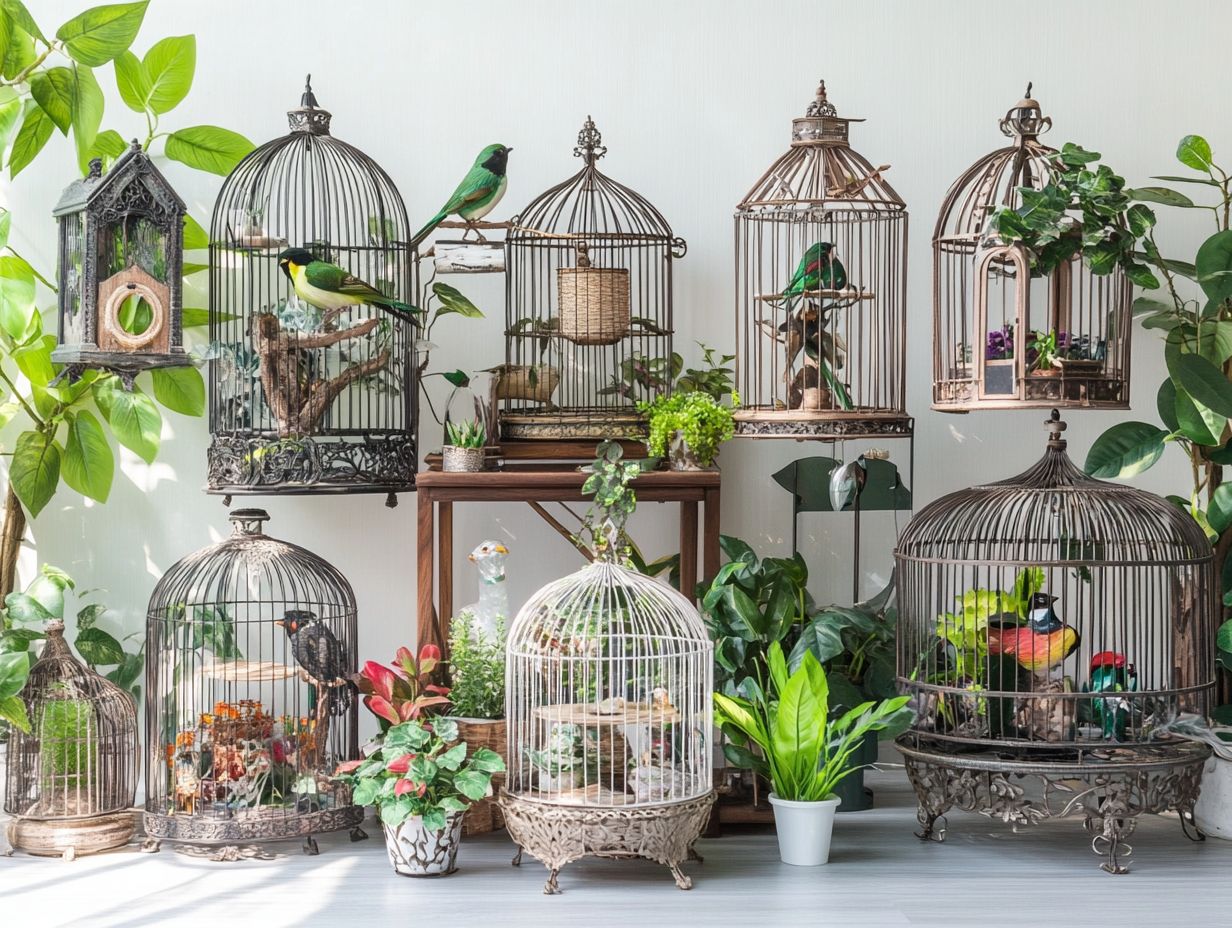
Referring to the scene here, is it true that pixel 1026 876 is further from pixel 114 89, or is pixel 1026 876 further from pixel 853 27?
pixel 114 89

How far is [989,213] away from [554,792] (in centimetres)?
197

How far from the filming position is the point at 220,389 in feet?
12.8

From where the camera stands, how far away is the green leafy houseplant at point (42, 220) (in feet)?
12.4

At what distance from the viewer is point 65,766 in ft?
11.6

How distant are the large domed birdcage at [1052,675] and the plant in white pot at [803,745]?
23 cm

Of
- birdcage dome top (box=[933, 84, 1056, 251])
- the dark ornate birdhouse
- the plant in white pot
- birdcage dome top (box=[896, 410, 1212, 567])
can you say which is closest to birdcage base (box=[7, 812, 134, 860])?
the dark ornate birdhouse

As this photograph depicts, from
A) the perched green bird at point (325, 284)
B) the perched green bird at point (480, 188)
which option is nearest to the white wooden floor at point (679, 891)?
the perched green bird at point (325, 284)

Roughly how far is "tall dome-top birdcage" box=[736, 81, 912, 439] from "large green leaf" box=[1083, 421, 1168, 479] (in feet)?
1.84

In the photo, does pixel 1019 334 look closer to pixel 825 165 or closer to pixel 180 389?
pixel 825 165

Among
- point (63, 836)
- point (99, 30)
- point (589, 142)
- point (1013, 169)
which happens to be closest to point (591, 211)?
point (589, 142)

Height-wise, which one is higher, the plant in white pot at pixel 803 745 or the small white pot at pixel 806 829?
the plant in white pot at pixel 803 745

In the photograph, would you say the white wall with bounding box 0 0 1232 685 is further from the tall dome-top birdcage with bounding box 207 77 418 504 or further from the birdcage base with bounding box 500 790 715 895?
the birdcage base with bounding box 500 790 715 895

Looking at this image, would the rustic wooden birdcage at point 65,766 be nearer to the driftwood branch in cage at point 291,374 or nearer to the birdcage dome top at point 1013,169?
the driftwood branch in cage at point 291,374

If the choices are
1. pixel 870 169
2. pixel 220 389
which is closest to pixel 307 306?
pixel 220 389
